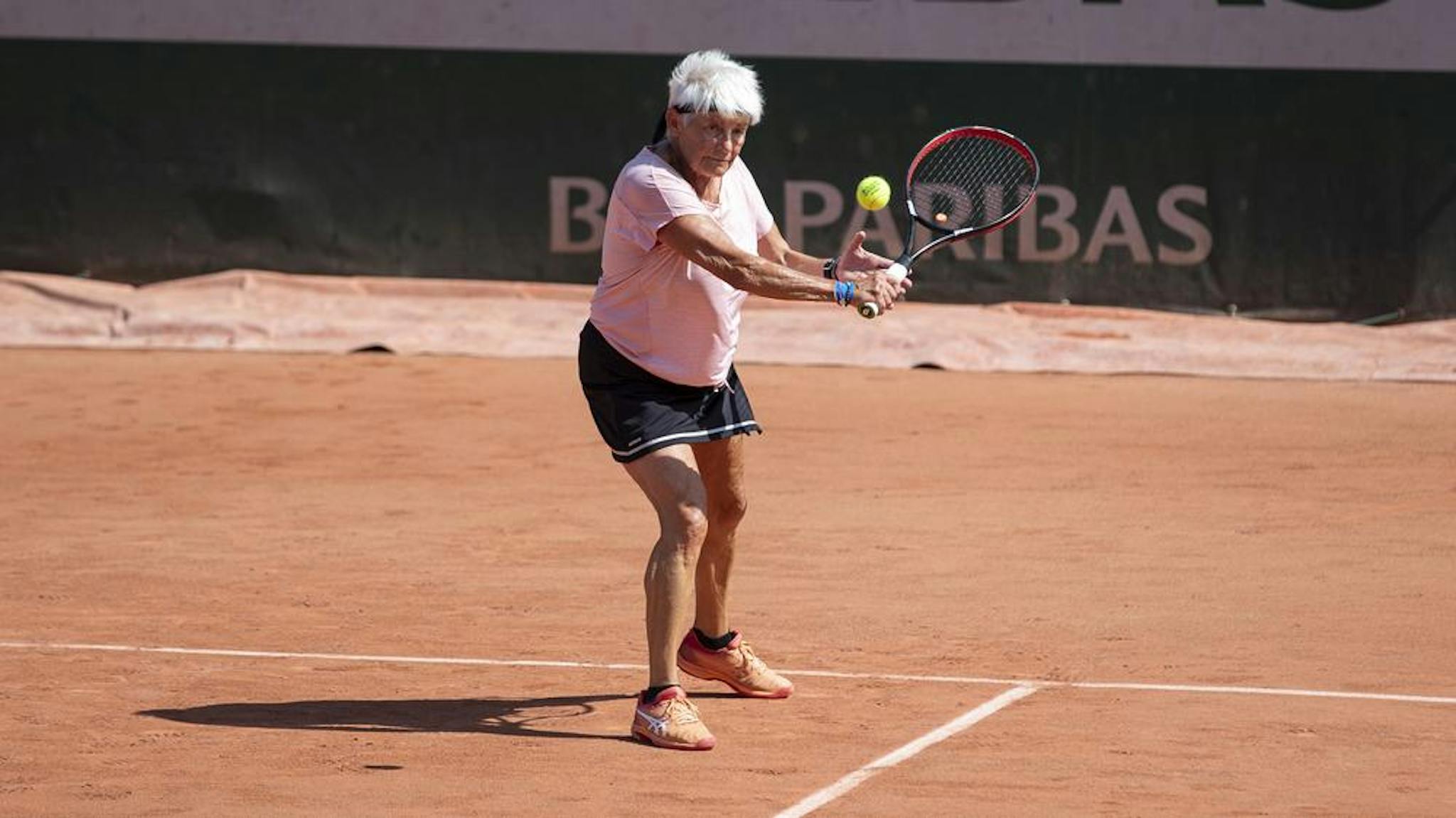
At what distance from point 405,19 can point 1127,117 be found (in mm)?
5007

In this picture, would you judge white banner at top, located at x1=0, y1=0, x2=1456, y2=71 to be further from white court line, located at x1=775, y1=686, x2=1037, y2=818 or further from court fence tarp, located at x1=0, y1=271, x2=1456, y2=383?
white court line, located at x1=775, y1=686, x2=1037, y2=818

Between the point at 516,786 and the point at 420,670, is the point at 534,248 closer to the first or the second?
the point at 420,670

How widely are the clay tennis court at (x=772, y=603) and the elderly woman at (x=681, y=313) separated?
40cm

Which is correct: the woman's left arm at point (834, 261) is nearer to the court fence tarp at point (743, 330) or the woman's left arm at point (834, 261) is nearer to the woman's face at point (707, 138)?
the woman's face at point (707, 138)

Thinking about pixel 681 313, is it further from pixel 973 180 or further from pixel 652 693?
pixel 973 180

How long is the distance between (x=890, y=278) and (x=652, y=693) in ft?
4.00

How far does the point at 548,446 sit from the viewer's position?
37.7 feet

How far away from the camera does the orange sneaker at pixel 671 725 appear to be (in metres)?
5.59

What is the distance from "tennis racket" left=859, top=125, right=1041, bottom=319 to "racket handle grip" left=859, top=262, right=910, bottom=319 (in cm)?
32

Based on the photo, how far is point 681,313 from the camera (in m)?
5.83

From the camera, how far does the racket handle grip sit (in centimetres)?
562

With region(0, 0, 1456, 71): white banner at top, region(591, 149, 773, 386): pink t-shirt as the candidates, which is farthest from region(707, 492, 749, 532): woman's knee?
region(0, 0, 1456, 71): white banner at top

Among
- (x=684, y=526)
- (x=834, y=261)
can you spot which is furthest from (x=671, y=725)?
(x=834, y=261)

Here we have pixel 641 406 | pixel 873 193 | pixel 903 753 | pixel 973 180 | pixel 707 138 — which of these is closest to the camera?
pixel 903 753
